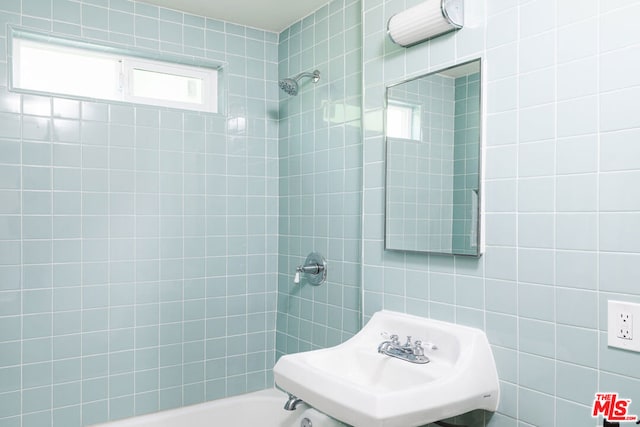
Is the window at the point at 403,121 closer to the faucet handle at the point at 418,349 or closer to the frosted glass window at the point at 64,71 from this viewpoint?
the faucet handle at the point at 418,349

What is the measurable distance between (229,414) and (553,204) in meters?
2.04

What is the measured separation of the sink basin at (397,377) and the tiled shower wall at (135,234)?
3.52 ft

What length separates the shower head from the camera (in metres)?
2.57

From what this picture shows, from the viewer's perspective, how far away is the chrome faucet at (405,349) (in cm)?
179

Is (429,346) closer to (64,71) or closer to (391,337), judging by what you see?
(391,337)

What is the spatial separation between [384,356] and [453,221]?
554 millimetres

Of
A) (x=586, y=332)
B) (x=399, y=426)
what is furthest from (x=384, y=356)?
(x=586, y=332)

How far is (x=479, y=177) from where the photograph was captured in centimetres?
170

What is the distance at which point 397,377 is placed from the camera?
1792mm

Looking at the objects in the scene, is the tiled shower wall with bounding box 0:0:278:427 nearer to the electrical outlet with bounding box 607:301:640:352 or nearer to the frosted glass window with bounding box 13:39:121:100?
the frosted glass window with bounding box 13:39:121:100

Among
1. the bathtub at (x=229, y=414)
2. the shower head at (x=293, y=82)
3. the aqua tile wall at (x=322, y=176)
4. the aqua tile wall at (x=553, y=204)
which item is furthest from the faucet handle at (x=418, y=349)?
the shower head at (x=293, y=82)

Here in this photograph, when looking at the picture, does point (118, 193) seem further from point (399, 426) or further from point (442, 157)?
point (399, 426)

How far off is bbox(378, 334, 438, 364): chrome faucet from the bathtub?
879mm

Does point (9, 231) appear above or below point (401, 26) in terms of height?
below
